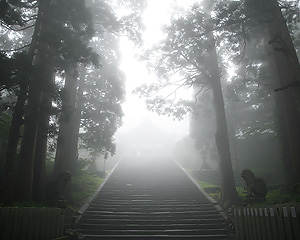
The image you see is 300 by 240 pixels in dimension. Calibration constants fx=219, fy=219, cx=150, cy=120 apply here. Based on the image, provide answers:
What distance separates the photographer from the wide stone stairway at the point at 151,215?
6941mm

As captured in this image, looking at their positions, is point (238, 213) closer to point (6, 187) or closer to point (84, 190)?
point (6, 187)

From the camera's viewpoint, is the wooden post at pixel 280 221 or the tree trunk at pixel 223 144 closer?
the wooden post at pixel 280 221

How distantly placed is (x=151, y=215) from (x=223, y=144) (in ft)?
15.4

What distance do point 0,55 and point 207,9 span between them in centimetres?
1203

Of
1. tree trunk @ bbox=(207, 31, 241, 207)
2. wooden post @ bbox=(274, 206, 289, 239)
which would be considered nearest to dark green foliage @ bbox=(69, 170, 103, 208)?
tree trunk @ bbox=(207, 31, 241, 207)

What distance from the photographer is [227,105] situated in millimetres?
19844

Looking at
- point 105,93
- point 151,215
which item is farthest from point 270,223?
point 105,93

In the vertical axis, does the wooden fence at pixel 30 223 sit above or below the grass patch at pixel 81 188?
below

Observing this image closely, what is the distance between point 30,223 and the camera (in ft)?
16.1

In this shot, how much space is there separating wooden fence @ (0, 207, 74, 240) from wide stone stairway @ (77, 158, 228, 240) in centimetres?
119

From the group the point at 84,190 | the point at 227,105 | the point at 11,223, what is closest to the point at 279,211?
the point at 11,223

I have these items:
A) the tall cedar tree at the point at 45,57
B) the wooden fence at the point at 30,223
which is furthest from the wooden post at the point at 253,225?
the tall cedar tree at the point at 45,57

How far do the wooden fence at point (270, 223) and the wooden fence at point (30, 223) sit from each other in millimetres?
5079

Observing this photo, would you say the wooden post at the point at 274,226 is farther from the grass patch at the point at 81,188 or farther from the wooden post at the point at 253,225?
the grass patch at the point at 81,188
